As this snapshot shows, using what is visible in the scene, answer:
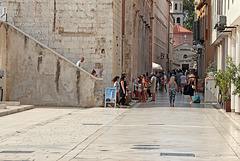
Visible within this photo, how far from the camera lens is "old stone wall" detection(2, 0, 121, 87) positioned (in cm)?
2636

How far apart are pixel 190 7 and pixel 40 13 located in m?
100

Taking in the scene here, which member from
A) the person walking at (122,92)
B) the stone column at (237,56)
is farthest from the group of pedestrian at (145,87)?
the stone column at (237,56)

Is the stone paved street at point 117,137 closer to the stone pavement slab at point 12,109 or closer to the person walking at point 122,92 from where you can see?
the stone pavement slab at point 12,109

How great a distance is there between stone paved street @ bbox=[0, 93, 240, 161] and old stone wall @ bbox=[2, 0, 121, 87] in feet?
21.1

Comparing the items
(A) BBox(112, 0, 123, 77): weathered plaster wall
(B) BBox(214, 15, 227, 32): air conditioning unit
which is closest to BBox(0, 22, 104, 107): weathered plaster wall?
(A) BBox(112, 0, 123, 77): weathered plaster wall

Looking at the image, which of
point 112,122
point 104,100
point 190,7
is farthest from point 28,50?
point 190,7

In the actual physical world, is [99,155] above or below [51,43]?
below

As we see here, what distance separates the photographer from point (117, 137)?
13312mm

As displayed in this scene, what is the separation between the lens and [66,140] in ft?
41.2

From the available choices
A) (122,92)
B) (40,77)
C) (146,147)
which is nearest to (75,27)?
(40,77)

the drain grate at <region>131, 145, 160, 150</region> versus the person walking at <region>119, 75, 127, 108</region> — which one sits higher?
the person walking at <region>119, 75, 127, 108</region>

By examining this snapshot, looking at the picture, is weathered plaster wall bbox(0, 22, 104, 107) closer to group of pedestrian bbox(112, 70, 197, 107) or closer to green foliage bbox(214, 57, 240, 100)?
group of pedestrian bbox(112, 70, 197, 107)

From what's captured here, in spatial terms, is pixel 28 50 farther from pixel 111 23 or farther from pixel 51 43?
pixel 111 23

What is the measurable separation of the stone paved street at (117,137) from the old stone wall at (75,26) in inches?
254
